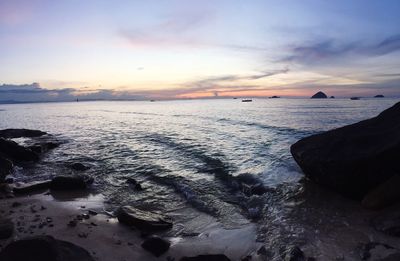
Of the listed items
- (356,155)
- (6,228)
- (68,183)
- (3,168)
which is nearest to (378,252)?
(356,155)

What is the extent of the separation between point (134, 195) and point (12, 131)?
27.4 metres

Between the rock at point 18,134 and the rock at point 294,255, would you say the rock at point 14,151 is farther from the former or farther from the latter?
the rock at point 294,255

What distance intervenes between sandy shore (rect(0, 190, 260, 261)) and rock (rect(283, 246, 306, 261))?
75cm

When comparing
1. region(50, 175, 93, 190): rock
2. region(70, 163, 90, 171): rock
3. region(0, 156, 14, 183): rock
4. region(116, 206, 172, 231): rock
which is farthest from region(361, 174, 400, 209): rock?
region(70, 163, 90, 171): rock

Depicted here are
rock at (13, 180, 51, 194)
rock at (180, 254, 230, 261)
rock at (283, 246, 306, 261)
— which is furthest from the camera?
rock at (13, 180, 51, 194)

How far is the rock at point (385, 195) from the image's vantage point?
9719mm

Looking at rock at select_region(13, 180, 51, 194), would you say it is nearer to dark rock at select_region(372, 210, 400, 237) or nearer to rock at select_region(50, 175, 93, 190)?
rock at select_region(50, 175, 93, 190)

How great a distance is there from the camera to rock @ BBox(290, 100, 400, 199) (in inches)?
404

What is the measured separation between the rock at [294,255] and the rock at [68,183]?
9399 millimetres

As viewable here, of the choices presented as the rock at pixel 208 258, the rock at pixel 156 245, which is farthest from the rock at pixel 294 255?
the rock at pixel 156 245

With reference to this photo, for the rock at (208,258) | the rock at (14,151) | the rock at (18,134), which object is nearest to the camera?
the rock at (208,258)

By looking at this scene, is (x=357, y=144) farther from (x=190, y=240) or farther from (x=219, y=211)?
(x=190, y=240)

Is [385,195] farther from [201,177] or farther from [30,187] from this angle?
[30,187]

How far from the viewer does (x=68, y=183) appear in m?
13.8
